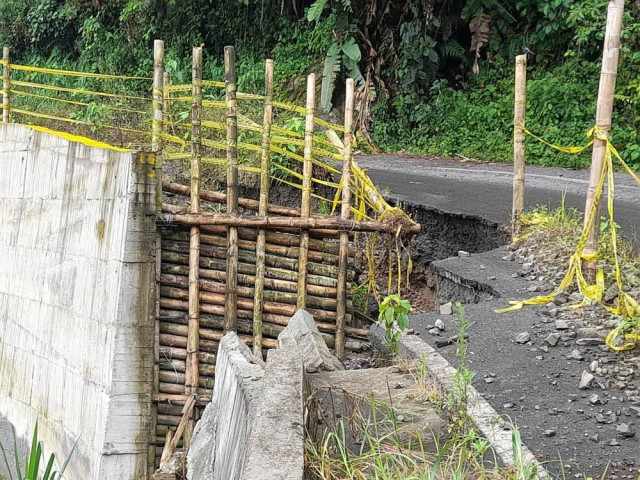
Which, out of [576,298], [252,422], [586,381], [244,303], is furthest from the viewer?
[244,303]

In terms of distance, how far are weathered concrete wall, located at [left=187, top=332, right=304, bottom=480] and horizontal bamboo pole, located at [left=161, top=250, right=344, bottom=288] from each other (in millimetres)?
1763

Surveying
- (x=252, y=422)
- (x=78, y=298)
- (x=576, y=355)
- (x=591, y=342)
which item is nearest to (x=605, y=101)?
(x=591, y=342)

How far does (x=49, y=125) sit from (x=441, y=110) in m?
6.70

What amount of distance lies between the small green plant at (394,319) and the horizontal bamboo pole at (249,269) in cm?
129

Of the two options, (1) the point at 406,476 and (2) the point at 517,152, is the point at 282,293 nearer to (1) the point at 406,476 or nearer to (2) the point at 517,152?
(2) the point at 517,152

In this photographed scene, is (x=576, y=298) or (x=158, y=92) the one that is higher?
(x=158, y=92)

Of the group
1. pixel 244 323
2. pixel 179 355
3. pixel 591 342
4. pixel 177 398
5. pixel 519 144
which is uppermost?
pixel 519 144

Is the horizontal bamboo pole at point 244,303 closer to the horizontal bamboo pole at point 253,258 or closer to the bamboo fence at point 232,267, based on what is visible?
the bamboo fence at point 232,267

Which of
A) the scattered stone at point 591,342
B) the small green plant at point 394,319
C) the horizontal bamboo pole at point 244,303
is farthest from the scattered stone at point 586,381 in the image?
the horizontal bamboo pole at point 244,303

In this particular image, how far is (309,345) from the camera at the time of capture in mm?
4711

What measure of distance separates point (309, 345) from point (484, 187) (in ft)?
16.7

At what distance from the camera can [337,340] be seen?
6.39m

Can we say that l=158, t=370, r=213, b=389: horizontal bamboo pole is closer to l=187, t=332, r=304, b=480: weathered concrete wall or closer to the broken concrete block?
the broken concrete block

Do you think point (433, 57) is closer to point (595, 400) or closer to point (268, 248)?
point (268, 248)
